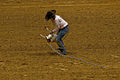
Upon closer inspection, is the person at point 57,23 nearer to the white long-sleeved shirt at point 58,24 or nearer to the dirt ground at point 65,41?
the white long-sleeved shirt at point 58,24

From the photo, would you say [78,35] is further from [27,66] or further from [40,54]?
[27,66]

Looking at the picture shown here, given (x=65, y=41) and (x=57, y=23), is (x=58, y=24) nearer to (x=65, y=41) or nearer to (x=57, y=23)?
(x=57, y=23)

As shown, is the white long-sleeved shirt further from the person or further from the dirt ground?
the dirt ground

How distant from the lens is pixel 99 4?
841 inches

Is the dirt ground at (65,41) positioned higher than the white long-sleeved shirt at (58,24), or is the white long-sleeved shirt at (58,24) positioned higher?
the white long-sleeved shirt at (58,24)

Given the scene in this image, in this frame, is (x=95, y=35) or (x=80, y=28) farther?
(x=80, y=28)

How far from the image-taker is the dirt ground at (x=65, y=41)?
9359 millimetres

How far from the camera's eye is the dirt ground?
30.7ft

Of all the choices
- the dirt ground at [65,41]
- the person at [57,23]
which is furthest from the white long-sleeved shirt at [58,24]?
the dirt ground at [65,41]

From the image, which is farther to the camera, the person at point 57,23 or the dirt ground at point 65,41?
the person at point 57,23

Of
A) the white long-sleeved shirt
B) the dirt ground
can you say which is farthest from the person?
the dirt ground

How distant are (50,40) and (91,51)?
1.59m

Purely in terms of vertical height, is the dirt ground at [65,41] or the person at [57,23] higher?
the person at [57,23]

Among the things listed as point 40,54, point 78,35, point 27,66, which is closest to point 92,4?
point 78,35
